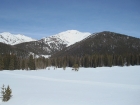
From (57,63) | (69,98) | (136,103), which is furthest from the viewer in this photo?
(57,63)

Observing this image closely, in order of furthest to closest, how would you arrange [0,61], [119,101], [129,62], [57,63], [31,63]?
[57,63], [129,62], [31,63], [0,61], [119,101]

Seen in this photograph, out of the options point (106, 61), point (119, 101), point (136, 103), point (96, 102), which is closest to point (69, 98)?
point (96, 102)

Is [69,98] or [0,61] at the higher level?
[0,61]

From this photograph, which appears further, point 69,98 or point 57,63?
point 57,63

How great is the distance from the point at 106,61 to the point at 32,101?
122031 millimetres

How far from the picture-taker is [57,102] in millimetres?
21234

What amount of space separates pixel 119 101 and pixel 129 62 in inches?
4896

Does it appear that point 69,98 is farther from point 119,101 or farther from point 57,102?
point 119,101

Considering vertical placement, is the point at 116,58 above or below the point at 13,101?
above

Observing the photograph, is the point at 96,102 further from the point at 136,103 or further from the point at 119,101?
the point at 136,103

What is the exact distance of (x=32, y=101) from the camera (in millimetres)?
21703

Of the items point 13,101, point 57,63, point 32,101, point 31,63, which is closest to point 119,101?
point 32,101

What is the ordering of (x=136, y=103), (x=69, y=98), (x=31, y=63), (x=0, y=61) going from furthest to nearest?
(x=31, y=63), (x=0, y=61), (x=69, y=98), (x=136, y=103)

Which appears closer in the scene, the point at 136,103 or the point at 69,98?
the point at 136,103
